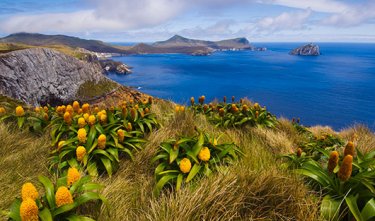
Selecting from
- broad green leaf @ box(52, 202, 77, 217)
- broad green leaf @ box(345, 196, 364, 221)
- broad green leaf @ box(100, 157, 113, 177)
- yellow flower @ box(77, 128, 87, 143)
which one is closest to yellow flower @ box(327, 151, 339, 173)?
broad green leaf @ box(345, 196, 364, 221)

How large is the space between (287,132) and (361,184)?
6.14 meters

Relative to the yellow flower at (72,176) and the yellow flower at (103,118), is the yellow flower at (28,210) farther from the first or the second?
the yellow flower at (103,118)

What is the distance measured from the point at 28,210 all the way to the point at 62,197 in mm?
312

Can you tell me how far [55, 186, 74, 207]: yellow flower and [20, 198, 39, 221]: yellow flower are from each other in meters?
0.24

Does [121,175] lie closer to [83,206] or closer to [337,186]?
[83,206]

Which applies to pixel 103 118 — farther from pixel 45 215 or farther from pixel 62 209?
pixel 45 215

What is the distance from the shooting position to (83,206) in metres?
2.87

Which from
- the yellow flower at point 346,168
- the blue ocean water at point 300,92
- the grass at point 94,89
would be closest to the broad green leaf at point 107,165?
the yellow flower at point 346,168

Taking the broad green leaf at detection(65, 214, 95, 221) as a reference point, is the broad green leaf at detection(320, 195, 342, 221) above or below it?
below

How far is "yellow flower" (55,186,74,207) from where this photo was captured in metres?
2.48

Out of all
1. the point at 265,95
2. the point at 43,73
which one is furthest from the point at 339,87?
the point at 43,73

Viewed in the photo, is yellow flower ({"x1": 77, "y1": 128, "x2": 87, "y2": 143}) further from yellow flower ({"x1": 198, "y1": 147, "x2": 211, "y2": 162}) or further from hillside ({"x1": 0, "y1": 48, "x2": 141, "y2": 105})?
hillside ({"x1": 0, "y1": 48, "x2": 141, "y2": 105})

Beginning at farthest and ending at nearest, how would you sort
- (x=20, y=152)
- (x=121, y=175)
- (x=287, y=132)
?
1. (x=287, y=132)
2. (x=20, y=152)
3. (x=121, y=175)

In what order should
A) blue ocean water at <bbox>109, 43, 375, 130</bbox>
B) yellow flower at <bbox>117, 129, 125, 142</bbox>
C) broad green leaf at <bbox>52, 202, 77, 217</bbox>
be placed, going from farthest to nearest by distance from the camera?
blue ocean water at <bbox>109, 43, 375, 130</bbox> → yellow flower at <bbox>117, 129, 125, 142</bbox> → broad green leaf at <bbox>52, 202, 77, 217</bbox>
